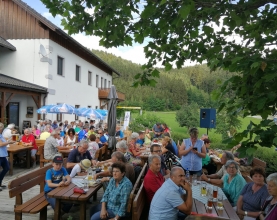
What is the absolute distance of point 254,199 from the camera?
385 cm

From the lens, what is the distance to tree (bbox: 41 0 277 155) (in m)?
2.45

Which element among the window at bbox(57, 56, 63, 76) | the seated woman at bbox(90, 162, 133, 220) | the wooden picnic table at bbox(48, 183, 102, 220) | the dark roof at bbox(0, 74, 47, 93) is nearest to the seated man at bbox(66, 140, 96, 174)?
the wooden picnic table at bbox(48, 183, 102, 220)

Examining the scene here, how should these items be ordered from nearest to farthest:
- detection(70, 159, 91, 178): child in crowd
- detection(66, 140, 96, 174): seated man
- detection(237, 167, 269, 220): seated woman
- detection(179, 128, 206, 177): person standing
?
detection(237, 167, 269, 220): seated woman < detection(70, 159, 91, 178): child in crowd < detection(179, 128, 206, 177): person standing < detection(66, 140, 96, 174): seated man

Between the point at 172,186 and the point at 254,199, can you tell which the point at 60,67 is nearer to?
the point at 172,186

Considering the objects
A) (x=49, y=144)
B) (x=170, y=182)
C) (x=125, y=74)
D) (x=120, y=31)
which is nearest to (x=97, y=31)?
(x=120, y=31)

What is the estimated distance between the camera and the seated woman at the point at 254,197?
380 cm

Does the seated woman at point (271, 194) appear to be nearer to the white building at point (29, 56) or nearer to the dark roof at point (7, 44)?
the white building at point (29, 56)

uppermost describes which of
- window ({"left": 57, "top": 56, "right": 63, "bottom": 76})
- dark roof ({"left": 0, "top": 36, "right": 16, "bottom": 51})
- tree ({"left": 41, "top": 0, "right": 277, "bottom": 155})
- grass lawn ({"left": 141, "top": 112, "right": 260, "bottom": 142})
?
dark roof ({"left": 0, "top": 36, "right": 16, "bottom": 51})

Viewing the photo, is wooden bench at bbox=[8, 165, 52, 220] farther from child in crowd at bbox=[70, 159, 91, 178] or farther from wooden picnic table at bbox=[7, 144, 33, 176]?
wooden picnic table at bbox=[7, 144, 33, 176]

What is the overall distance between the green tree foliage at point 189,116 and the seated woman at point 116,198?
2610 centimetres

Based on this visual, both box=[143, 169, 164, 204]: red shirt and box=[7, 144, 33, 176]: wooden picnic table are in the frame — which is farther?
box=[7, 144, 33, 176]: wooden picnic table

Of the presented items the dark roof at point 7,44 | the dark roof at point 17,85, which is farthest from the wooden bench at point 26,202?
the dark roof at point 7,44

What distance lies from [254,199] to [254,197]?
0.03 meters

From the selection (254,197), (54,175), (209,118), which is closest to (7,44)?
(209,118)
